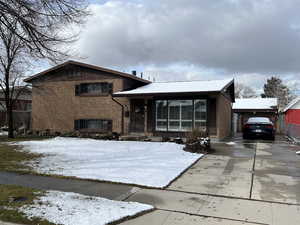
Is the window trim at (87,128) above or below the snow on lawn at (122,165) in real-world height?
above

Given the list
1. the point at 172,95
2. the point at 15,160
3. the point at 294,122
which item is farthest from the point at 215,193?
the point at 294,122

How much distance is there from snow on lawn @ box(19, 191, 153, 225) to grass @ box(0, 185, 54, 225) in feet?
0.35

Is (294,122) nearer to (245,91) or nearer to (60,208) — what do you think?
(60,208)

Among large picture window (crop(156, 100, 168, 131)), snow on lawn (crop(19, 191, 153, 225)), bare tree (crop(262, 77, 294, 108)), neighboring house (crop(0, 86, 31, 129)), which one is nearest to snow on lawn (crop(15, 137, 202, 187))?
snow on lawn (crop(19, 191, 153, 225))

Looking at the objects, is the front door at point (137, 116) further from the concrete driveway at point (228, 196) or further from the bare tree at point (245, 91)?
the bare tree at point (245, 91)

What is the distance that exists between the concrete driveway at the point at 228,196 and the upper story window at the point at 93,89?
11.3m

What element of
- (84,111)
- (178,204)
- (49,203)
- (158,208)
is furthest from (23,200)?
(84,111)

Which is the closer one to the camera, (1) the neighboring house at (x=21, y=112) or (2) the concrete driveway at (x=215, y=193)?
(2) the concrete driveway at (x=215, y=193)

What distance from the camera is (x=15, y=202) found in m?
4.50

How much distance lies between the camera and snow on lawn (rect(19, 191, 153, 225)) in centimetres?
383

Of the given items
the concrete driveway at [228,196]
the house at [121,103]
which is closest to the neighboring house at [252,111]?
the house at [121,103]

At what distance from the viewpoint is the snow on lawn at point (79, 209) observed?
383 centimetres

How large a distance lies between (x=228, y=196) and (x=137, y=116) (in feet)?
40.6

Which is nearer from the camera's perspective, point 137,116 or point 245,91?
point 137,116
